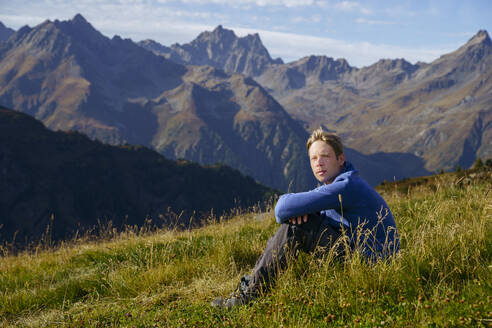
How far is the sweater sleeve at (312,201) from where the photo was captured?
413cm

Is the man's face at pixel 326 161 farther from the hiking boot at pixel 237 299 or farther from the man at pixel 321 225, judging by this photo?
the hiking boot at pixel 237 299

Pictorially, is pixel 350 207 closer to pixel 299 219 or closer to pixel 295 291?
pixel 299 219

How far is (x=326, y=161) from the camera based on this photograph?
15.5ft

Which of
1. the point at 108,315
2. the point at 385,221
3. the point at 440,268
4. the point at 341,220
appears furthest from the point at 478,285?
the point at 108,315

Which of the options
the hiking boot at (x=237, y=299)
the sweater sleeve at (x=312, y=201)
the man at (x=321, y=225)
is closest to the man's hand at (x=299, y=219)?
the man at (x=321, y=225)

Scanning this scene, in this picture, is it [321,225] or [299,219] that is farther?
[321,225]

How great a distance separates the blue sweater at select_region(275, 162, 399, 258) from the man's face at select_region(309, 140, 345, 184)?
0.58 feet

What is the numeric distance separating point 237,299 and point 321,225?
55.4 inches

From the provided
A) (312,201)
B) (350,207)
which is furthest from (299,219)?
(350,207)

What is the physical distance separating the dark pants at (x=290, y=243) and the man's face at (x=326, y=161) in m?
0.67

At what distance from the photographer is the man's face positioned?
4691mm

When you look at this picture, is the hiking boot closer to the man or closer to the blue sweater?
the man

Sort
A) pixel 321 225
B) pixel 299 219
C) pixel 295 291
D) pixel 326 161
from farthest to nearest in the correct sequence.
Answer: pixel 326 161 → pixel 321 225 → pixel 299 219 → pixel 295 291

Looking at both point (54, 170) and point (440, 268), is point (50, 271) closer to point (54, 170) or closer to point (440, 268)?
point (440, 268)
